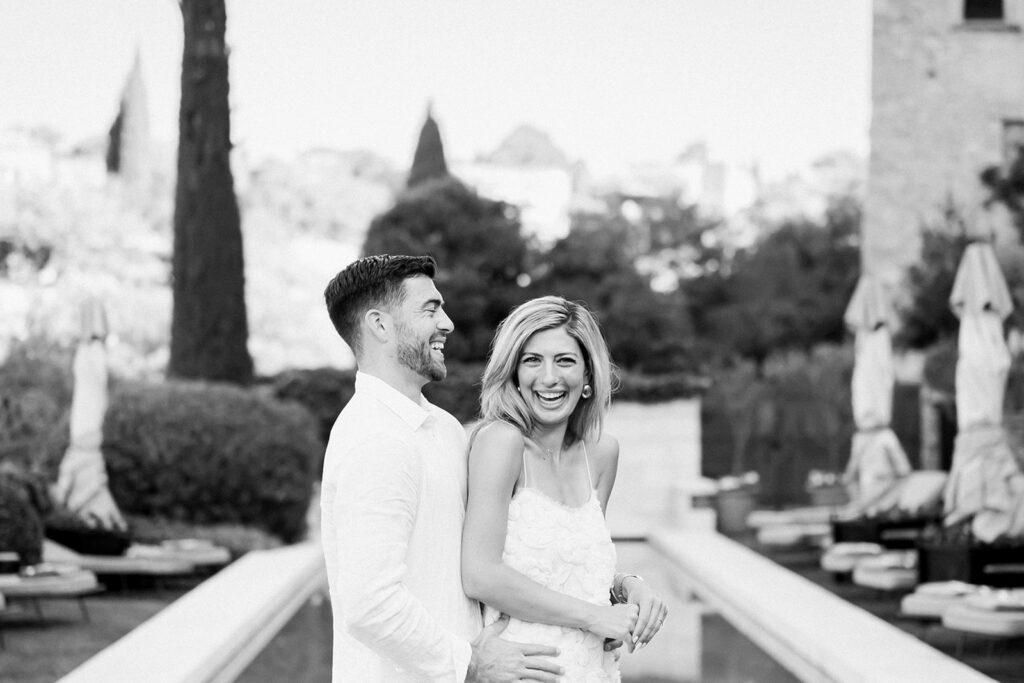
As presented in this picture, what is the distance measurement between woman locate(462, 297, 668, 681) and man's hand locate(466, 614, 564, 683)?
2.5 inches

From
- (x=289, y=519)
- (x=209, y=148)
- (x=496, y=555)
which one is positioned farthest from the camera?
(x=209, y=148)

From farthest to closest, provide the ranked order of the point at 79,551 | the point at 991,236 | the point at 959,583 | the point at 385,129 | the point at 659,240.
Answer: the point at 659,240
the point at 385,129
the point at 991,236
the point at 79,551
the point at 959,583

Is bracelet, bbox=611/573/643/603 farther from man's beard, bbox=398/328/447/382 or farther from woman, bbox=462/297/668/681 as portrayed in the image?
man's beard, bbox=398/328/447/382

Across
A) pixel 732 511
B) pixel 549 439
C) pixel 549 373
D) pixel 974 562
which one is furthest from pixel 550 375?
pixel 732 511

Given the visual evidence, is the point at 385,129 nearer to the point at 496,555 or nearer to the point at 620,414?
the point at 620,414

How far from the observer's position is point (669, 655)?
8109 millimetres

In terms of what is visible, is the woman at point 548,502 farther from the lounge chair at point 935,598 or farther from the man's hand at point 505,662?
the lounge chair at point 935,598

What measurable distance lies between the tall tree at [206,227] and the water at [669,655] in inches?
235

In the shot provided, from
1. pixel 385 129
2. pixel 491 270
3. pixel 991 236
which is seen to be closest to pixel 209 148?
pixel 491 270

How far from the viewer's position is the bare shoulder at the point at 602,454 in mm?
3412

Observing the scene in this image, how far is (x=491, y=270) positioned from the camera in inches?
810

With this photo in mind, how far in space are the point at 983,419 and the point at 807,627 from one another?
3.07 m

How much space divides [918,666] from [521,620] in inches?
163

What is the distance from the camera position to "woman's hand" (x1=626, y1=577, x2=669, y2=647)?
3.15 metres
